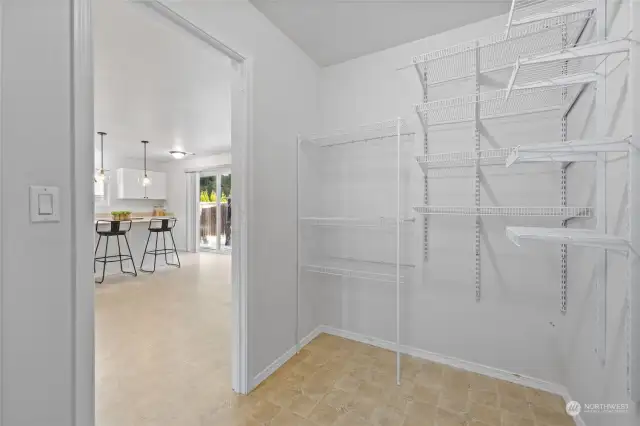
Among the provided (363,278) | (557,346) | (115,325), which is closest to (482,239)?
(557,346)

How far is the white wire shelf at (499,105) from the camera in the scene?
165 cm

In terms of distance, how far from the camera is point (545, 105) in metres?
1.74

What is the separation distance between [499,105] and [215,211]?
22.4 feet

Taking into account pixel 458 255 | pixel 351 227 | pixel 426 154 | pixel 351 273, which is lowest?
pixel 351 273

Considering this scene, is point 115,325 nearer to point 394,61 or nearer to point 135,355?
point 135,355

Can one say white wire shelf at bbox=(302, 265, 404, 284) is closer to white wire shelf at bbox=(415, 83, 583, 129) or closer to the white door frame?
white wire shelf at bbox=(415, 83, 583, 129)

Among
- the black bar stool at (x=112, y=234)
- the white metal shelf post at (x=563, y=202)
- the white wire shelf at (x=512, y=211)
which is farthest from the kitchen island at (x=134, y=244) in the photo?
the white metal shelf post at (x=563, y=202)

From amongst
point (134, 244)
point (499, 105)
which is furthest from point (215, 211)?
point (499, 105)

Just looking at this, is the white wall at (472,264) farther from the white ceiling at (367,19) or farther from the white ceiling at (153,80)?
the white ceiling at (153,80)

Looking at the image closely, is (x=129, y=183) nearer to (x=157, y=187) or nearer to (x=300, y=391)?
(x=157, y=187)

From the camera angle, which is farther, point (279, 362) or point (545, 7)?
point (279, 362)

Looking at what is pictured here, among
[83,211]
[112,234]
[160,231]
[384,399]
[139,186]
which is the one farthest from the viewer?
[139,186]

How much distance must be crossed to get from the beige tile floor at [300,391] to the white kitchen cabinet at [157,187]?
4750 mm

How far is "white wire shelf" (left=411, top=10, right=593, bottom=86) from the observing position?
1.60m
